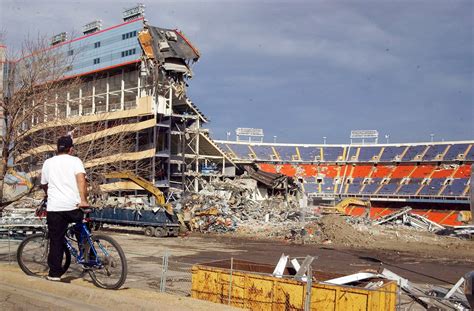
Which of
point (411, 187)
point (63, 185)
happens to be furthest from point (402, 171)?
point (63, 185)

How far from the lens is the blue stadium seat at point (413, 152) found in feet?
219

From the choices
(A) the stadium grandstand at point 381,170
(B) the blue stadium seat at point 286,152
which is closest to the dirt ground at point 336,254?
(A) the stadium grandstand at point 381,170

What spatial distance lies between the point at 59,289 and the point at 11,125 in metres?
5.12

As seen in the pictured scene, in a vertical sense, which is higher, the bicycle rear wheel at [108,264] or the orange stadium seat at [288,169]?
the orange stadium seat at [288,169]

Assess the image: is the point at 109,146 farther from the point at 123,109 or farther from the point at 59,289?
the point at 123,109

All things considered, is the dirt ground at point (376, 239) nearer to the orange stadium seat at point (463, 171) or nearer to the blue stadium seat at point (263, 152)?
the orange stadium seat at point (463, 171)

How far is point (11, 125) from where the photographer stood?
964 centimetres

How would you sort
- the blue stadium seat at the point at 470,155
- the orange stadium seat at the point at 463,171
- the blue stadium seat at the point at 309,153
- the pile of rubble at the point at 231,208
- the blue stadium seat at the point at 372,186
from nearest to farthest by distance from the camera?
the pile of rubble at the point at 231,208 < the orange stadium seat at the point at 463,171 < the blue stadium seat at the point at 470,155 < the blue stadium seat at the point at 372,186 < the blue stadium seat at the point at 309,153

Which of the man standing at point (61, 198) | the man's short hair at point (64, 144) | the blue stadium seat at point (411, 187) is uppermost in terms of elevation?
the man's short hair at point (64, 144)

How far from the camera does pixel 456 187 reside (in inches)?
2296

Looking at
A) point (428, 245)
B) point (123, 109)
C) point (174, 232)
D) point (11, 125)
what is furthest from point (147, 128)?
point (11, 125)

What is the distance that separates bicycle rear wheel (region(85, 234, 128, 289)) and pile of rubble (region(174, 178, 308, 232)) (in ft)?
88.0

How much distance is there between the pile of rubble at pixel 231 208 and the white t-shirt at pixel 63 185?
89.2ft

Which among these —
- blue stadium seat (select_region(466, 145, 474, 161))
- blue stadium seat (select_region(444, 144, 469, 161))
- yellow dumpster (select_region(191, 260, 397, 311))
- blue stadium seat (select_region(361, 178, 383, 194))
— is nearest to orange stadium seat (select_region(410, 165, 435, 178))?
blue stadium seat (select_region(444, 144, 469, 161))
